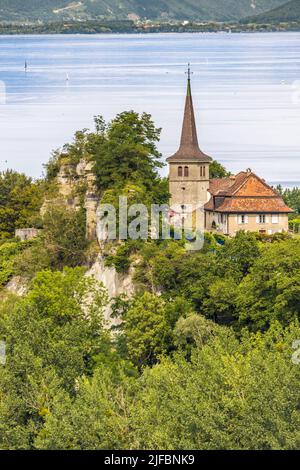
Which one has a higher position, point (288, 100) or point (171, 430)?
point (288, 100)

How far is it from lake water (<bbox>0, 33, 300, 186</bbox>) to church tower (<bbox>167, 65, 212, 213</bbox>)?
24572 mm

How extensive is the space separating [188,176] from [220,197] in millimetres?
1277

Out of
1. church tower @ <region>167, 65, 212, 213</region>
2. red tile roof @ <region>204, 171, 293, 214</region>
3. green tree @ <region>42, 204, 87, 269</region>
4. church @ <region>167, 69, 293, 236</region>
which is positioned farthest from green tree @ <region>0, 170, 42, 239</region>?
red tile roof @ <region>204, 171, 293, 214</region>

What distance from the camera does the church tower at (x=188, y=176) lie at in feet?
150

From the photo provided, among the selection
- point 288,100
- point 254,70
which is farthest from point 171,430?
point 254,70

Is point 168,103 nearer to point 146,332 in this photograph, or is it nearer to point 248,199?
point 248,199

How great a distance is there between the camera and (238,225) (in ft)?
147

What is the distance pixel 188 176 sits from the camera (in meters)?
46.2

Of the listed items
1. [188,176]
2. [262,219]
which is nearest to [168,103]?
[188,176]

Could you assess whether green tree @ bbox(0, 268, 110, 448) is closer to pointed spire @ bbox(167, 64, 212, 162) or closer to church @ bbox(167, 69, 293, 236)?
church @ bbox(167, 69, 293, 236)

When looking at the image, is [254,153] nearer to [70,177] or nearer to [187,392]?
[70,177]

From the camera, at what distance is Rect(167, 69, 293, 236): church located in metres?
44.7

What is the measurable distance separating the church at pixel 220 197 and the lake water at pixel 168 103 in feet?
80.5
